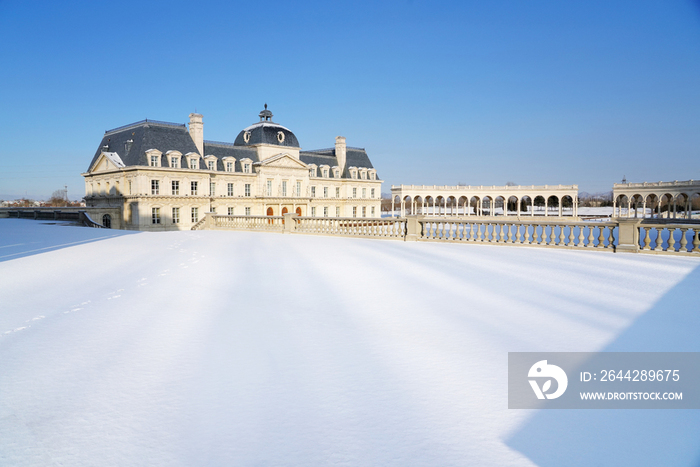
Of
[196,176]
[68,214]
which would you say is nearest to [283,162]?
[196,176]

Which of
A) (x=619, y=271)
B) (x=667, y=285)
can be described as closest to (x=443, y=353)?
(x=667, y=285)

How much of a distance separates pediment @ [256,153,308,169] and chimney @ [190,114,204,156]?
7.25 metres

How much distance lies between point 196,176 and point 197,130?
18.7ft

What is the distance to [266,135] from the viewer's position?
56.0 metres

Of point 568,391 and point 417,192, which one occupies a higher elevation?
point 417,192

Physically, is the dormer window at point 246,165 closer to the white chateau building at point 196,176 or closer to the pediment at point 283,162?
the white chateau building at point 196,176

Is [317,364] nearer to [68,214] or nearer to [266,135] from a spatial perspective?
[68,214]

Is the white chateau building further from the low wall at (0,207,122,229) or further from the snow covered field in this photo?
the snow covered field

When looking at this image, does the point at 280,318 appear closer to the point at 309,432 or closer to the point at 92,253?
the point at 309,432

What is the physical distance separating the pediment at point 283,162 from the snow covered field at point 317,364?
45881mm

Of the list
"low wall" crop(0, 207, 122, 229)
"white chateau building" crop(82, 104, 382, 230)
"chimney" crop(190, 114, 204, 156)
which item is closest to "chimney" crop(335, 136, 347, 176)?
"white chateau building" crop(82, 104, 382, 230)

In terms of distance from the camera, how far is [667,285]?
879 cm

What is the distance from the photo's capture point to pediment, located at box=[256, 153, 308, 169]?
2149 inches

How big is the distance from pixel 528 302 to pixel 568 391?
323 cm
